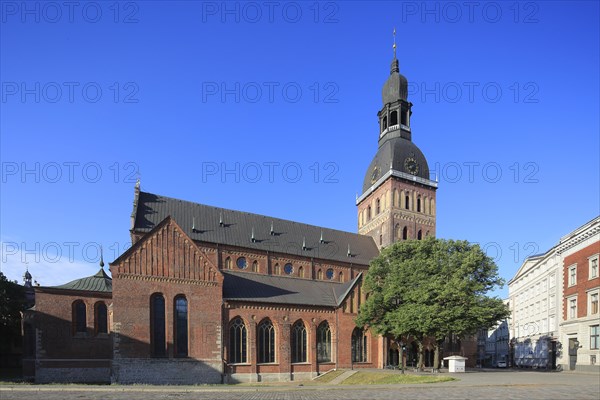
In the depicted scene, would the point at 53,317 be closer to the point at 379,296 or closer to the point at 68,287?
the point at 68,287

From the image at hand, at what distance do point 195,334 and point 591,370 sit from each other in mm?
35241

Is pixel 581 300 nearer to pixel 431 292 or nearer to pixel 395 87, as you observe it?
pixel 431 292

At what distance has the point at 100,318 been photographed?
122 feet

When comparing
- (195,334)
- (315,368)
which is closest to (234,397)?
(195,334)

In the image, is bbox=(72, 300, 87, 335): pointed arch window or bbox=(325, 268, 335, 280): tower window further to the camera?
bbox=(325, 268, 335, 280): tower window

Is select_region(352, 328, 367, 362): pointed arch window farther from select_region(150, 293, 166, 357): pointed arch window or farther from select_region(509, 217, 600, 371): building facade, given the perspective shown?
select_region(509, 217, 600, 371): building facade

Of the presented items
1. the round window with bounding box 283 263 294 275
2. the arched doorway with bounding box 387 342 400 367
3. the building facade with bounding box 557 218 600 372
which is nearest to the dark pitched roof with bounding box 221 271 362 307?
the round window with bounding box 283 263 294 275

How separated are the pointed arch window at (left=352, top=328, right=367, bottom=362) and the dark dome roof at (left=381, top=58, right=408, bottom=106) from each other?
30909 mm

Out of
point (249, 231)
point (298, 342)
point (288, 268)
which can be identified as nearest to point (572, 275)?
point (298, 342)

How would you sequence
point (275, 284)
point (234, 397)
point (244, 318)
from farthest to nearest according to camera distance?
point (275, 284) → point (244, 318) → point (234, 397)

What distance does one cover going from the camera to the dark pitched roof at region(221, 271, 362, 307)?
38.6 metres

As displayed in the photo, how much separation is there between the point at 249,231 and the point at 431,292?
20.7 meters

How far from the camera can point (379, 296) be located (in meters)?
38.8

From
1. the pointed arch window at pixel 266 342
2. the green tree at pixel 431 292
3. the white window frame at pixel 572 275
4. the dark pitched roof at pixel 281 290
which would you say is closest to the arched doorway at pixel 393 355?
the green tree at pixel 431 292
